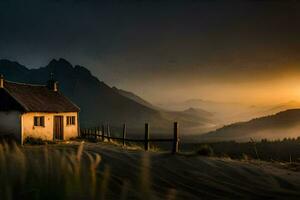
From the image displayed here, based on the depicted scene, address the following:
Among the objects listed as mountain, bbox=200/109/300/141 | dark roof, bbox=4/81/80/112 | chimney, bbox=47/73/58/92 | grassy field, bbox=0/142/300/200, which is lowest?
mountain, bbox=200/109/300/141

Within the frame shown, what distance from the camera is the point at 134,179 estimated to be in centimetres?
1242

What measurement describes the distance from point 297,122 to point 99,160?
99.8 m

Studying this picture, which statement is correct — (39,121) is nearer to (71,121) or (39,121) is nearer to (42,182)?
(71,121)

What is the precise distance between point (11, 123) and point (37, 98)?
17.6 ft

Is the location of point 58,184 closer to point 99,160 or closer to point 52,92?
point 99,160

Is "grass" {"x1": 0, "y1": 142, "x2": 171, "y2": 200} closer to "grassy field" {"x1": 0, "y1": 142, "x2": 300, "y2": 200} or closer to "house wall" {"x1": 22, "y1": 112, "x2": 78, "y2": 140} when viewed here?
"grassy field" {"x1": 0, "y1": 142, "x2": 300, "y2": 200}

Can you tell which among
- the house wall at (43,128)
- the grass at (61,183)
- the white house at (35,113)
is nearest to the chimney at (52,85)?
the white house at (35,113)

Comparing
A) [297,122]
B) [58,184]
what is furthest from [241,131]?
[58,184]

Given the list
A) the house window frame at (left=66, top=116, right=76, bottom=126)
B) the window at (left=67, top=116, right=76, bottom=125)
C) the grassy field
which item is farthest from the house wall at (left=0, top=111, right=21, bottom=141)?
the grassy field

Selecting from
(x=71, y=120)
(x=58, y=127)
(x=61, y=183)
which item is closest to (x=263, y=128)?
(x=71, y=120)

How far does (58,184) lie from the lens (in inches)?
399

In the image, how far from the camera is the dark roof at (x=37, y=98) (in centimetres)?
3044

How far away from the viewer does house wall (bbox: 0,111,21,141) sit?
28.5m

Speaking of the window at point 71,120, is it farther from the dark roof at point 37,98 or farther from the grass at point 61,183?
the grass at point 61,183
